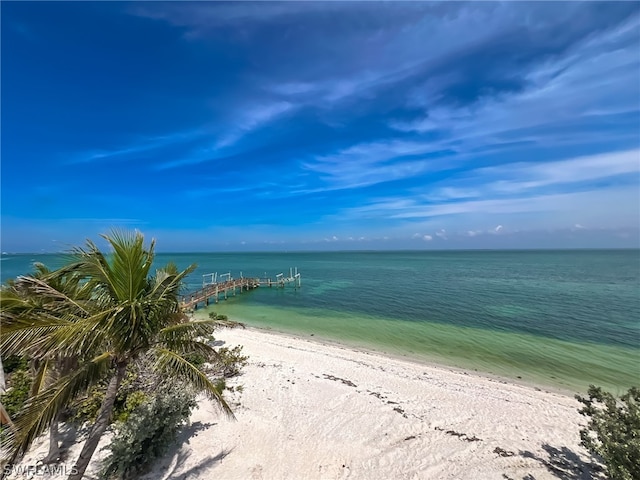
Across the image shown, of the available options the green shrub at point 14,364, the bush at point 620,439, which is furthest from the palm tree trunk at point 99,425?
the bush at point 620,439

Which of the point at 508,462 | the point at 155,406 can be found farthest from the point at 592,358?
the point at 155,406

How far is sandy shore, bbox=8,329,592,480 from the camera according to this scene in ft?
18.6

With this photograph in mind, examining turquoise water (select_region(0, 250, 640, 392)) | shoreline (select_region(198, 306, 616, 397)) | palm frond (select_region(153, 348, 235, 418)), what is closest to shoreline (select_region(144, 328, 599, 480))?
shoreline (select_region(198, 306, 616, 397))

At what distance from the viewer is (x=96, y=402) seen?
273 inches

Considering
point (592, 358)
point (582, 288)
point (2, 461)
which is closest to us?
point (2, 461)

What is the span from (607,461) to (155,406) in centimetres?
826

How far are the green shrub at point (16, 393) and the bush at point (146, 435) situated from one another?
7.10 ft

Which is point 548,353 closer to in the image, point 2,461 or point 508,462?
point 508,462

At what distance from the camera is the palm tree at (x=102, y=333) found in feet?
11.2

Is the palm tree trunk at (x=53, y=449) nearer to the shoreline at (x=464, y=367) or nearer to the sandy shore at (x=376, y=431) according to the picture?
the sandy shore at (x=376, y=431)

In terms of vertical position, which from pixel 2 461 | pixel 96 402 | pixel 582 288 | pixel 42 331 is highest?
pixel 42 331

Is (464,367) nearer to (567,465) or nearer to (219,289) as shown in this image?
(567,465)

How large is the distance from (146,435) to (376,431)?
501 centimetres

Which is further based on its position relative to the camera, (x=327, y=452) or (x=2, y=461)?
(x=327, y=452)
